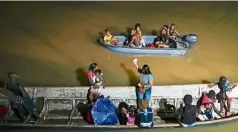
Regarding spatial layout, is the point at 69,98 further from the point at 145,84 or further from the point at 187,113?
the point at 187,113

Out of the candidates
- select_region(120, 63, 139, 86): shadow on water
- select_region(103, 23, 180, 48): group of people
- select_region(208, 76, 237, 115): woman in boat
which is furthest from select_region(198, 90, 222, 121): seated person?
select_region(103, 23, 180, 48): group of people

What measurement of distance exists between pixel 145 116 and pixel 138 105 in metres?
0.20

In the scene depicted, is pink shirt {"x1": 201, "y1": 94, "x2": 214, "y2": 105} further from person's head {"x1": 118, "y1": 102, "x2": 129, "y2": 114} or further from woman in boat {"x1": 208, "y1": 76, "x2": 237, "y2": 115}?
person's head {"x1": 118, "y1": 102, "x2": 129, "y2": 114}

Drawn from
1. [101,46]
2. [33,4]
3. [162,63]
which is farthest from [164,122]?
[33,4]

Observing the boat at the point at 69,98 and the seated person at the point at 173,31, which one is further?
the seated person at the point at 173,31

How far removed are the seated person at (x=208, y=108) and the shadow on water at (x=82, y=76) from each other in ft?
4.23

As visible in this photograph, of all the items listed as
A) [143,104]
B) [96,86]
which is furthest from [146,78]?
[96,86]

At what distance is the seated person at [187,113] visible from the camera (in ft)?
13.2

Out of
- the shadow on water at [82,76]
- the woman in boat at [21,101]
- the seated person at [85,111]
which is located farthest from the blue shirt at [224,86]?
the woman in boat at [21,101]

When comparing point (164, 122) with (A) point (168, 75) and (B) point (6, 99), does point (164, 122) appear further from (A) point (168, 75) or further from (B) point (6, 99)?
(B) point (6, 99)

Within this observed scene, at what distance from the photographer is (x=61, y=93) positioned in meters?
4.51

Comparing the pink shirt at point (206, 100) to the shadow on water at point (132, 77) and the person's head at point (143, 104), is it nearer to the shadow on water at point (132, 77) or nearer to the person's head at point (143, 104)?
the person's head at point (143, 104)

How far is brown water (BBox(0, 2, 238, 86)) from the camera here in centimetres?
487

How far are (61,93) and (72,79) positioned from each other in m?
0.35
